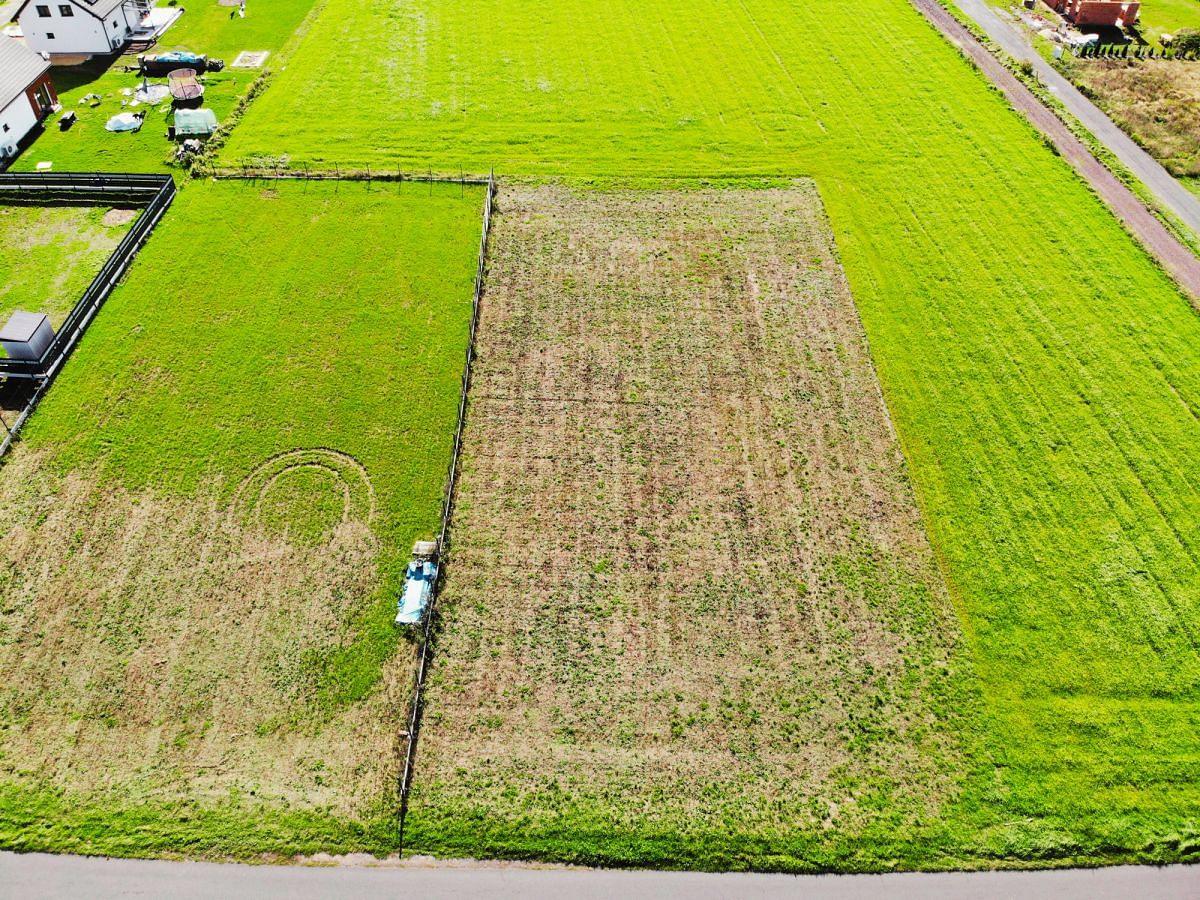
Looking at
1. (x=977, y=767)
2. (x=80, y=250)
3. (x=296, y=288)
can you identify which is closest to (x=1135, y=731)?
(x=977, y=767)

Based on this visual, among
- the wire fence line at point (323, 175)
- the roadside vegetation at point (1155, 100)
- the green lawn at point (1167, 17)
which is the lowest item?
the wire fence line at point (323, 175)

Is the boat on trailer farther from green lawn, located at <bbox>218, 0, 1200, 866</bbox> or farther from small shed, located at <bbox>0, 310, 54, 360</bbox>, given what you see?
small shed, located at <bbox>0, 310, 54, 360</bbox>

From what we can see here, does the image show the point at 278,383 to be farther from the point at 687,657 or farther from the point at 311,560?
the point at 687,657

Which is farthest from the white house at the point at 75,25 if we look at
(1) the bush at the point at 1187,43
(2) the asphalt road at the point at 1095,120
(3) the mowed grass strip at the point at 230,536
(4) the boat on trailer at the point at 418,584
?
(1) the bush at the point at 1187,43

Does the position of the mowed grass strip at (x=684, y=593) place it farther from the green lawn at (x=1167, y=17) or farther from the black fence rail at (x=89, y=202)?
the green lawn at (x=1167, y=17)

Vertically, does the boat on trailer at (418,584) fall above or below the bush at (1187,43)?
below

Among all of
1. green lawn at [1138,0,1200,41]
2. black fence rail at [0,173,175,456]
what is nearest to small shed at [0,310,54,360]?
black fence rail at [0,173,175,456]

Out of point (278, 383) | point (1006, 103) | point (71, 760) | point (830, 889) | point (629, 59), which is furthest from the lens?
point (629, 59)
